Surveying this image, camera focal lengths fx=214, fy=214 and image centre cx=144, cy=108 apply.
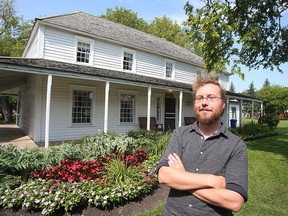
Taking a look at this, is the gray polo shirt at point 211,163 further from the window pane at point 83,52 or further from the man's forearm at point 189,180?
the window pane at point 83,52

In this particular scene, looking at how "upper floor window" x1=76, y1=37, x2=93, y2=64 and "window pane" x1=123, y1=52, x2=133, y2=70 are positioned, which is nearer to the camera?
"upper floor window" x1=76, y1=37, x2=93, y2=64

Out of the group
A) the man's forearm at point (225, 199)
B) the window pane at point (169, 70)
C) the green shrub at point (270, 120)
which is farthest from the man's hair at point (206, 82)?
the green shrub at point (270, 120)

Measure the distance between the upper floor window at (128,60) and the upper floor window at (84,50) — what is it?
2.60 metres

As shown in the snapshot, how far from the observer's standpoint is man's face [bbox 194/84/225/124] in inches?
75.0

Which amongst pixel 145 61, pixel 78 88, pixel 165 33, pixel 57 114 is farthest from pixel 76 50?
pixel 165 33

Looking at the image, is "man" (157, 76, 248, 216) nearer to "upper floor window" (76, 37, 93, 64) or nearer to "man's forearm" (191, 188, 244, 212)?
"man's forearm" (191, 188, 244, 212)

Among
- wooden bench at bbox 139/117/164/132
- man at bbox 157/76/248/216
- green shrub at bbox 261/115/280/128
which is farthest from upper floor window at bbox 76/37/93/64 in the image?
green shrub at bbox 261/115/280/128

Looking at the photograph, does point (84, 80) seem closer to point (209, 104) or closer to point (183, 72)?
point (183, 72)

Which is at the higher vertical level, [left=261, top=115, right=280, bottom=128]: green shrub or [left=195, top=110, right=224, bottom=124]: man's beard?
[left=195, top=110, right=224, bottom=124]: man's beard

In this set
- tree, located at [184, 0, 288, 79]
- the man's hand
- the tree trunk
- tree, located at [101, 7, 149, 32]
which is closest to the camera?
the man's hand

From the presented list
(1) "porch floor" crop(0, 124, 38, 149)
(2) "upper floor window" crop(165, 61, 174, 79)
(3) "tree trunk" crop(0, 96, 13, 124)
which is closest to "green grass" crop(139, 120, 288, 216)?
(1) "porch floor" crop(0, 124, 38, 149)

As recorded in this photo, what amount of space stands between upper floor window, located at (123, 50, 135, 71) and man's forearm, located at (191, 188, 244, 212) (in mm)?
13602

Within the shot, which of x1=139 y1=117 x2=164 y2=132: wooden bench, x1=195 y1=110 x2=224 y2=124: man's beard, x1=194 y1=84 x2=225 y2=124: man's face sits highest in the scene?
x1=194 y1=84 x2=225 y2=124: man's face

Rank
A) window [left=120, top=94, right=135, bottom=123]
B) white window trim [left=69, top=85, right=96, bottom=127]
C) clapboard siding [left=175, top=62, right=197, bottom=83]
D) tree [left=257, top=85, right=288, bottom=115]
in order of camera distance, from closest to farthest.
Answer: white window trim [left=69, top=85, right=96, bottom=127] < window [left=120, top=94, right=135, bottom=123] < clapboard siding [left=175, top=62, right=197, bottom=83] < tree [left=257, top=85, right=288, bottom=115]
